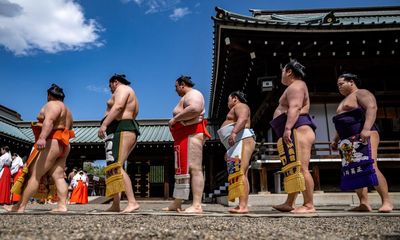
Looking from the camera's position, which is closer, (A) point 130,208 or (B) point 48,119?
(A) point 130,208

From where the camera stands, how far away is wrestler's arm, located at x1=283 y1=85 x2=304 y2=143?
9.94ft

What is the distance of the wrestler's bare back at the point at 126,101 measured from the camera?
332cm

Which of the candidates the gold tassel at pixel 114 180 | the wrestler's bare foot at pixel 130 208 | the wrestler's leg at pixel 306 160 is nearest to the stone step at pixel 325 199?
the wrestler's leg at pixel 306 160

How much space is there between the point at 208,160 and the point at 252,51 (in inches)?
249

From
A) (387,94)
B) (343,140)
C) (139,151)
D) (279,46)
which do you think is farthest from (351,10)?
(343,140)

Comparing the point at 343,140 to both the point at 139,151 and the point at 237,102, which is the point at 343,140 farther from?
the point at 139,151

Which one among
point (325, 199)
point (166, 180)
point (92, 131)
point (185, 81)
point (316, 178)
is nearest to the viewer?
point (185, 81)

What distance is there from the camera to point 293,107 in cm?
306

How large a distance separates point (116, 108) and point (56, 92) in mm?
899

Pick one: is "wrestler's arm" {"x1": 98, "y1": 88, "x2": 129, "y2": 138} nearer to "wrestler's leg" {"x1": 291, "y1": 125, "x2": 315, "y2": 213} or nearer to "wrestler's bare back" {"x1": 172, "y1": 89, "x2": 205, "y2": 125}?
"wrestler's bare back" {"x1": 172, "y1": 89, "x2": 205, "y2": 125}

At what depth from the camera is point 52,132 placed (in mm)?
3393

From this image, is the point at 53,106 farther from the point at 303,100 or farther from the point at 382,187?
the point at 382,187

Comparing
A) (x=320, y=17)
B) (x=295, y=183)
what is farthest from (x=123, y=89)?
(x=320, y=17)

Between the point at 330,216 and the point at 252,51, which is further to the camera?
the point at 252,51
